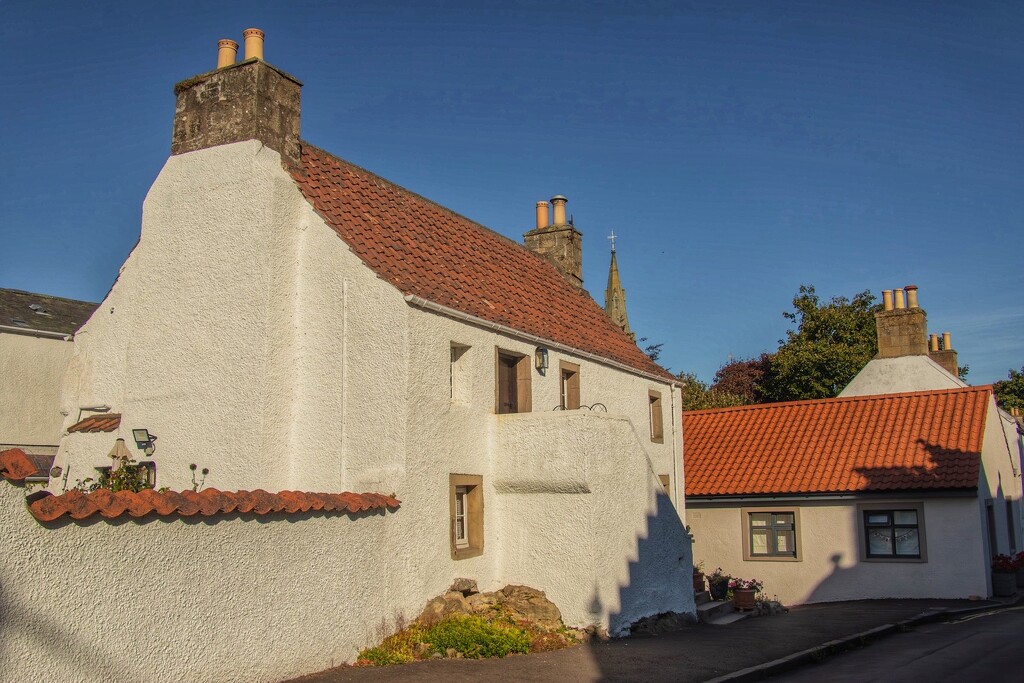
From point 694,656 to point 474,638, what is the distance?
3057mm

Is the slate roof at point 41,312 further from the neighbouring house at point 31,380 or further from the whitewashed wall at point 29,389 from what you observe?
the whitewashed wall at point 29,389

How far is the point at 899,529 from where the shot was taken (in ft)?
67.1

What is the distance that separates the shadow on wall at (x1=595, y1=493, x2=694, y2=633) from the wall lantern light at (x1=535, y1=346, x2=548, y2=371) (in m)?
3.01

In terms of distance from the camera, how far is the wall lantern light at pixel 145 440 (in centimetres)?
1333

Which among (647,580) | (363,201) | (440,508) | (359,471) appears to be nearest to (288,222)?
(363,201)

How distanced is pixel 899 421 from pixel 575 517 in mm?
12550

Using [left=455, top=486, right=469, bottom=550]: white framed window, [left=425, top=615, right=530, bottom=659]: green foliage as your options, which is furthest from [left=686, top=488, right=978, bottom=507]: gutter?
[left=425, top=615, right=530, bottom=659]: green foliage

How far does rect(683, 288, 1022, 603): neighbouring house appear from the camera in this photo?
19.9m

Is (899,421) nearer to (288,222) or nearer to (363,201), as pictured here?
(363,201)

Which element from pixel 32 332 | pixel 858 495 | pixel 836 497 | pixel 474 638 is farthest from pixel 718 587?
pixel 32 332

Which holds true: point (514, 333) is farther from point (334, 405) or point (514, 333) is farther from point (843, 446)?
point (843, 446)

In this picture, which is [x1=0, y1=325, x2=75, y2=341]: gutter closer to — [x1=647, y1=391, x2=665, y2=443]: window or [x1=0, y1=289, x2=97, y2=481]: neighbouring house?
[x1=0, y1=289, x2=97, y2=481]: neighbouring house

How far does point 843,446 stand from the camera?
22672mm

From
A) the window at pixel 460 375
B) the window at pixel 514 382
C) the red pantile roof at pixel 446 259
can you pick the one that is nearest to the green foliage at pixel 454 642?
the window at pixel 460 375
